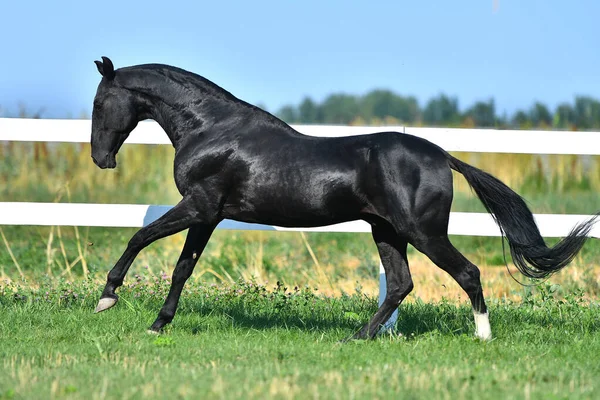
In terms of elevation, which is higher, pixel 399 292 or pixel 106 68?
pixel 106 68

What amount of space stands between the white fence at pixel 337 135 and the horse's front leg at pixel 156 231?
1.15 m

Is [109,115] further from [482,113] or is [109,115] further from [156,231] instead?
[482,113]

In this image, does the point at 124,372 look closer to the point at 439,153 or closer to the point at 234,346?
the point at 234,346

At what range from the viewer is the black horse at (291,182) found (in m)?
5.50

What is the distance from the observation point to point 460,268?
5.61 metres

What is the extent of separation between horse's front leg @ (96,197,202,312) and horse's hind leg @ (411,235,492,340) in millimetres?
1524

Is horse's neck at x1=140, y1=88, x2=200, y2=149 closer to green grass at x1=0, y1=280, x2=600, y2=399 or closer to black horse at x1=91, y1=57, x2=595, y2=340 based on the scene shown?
black horse at x1=91, y1=57, x2=595, y2=340

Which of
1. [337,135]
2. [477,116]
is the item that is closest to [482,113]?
[477,116]

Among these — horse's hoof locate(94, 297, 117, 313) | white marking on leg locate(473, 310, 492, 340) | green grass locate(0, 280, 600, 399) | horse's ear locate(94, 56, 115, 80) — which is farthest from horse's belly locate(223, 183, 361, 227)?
horse's ear locate(94, 56, 115, 80)

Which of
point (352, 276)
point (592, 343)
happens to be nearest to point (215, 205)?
point (592, 343)

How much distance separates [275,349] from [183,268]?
1142mm

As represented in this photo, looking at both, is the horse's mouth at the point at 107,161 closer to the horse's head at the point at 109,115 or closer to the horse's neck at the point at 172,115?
the horse's head at the point at 109,115

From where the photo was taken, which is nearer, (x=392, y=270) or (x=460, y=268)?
(x=460, y=268)

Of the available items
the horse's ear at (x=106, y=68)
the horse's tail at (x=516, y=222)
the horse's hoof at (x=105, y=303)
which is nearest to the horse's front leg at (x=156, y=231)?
the horse's hoof at (x=105, y=303)
